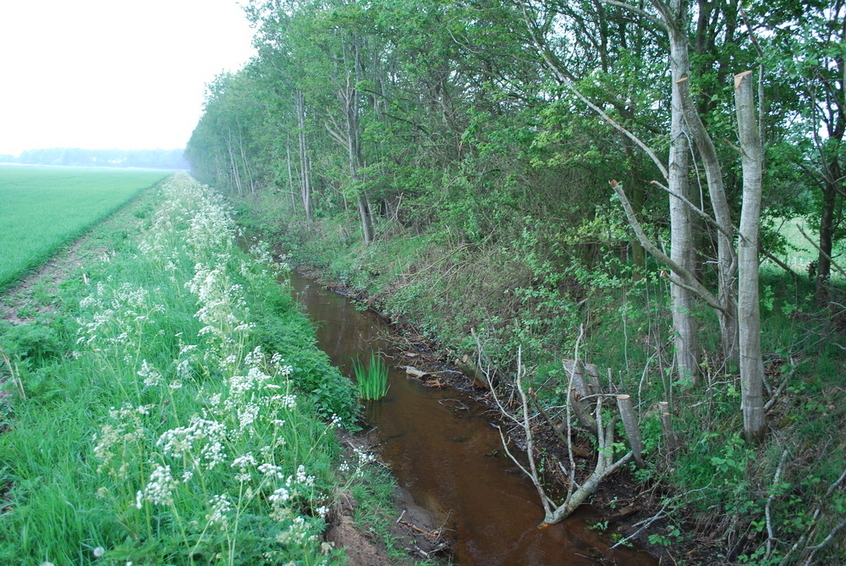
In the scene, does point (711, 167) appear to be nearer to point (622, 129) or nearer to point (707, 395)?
point (622, 129)

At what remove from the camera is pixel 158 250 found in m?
11.3

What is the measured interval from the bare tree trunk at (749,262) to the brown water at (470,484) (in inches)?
68.9

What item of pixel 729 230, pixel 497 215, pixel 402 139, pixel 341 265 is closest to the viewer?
pixel 729 230

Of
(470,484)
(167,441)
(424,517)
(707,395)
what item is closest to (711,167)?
(707,395)

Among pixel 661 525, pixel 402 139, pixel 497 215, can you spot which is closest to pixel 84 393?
pixel 661 525

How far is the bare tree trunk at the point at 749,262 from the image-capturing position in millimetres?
3918

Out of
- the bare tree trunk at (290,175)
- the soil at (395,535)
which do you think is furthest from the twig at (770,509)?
the bare tree trunk at (290,175)

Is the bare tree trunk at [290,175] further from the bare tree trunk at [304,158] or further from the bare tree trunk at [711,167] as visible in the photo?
the bare tree trunk at [711,167]

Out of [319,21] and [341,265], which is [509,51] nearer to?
[319,21]

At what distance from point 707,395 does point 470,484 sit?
2831mm

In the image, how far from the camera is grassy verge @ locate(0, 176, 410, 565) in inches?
120

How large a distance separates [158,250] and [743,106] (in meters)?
11.5

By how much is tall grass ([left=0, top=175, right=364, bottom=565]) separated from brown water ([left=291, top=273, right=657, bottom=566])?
3.26 ft

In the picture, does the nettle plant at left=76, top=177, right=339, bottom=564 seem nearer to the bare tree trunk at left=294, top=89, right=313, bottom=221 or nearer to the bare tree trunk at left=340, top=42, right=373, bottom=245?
the bare tree trunk at left=340, top=42, right=373, bottom=245
